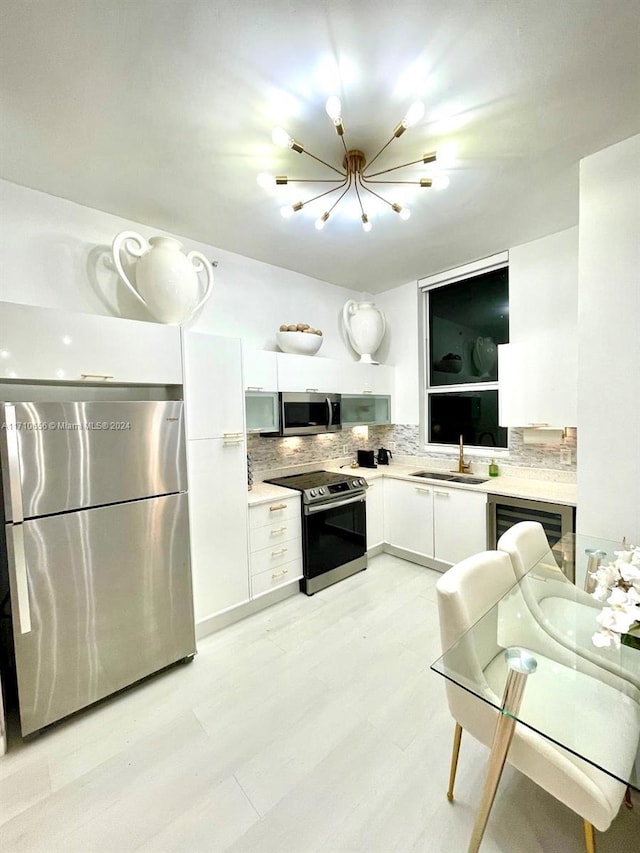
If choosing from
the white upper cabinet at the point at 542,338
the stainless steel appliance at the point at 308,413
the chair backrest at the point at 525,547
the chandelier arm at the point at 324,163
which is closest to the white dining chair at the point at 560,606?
the chair backrest at the point at 525,547

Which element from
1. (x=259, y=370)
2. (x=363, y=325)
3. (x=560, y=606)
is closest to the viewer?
(x=560, y=606)

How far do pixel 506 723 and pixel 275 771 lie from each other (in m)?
1.05

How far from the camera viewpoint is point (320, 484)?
2.97 m

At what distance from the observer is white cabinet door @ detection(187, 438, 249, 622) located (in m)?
2.25

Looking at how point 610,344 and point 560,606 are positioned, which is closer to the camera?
point 560,606

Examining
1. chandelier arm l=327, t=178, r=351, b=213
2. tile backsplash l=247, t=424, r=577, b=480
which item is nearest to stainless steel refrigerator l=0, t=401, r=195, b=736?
tile backsplash l=247, t=424, r=577, b=480

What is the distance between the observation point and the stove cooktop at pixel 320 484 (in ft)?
9.30

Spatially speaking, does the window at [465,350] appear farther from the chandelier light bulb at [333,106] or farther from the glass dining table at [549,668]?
the chandelier light bulb at [333,106]

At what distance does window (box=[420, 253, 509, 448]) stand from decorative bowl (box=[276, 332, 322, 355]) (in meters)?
1.41

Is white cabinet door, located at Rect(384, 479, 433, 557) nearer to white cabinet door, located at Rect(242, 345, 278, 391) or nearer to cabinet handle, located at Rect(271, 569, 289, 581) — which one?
cabinet handle, located at Rect(271, 569, 289, 581)

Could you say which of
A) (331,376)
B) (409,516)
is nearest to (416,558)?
(409,516)

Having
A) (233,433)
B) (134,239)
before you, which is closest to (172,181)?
(134,239)

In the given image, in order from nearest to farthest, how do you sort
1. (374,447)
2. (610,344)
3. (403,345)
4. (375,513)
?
(610,344), (375,513), (403,345), (374,447)

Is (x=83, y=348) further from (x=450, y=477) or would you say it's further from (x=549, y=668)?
(x=450, y=477)
